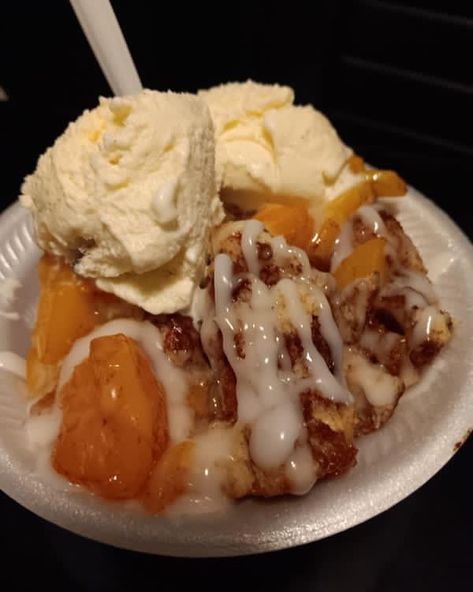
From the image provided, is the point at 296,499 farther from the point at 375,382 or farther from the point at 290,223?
the point at 290,223

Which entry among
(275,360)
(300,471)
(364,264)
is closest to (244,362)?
(275,360)

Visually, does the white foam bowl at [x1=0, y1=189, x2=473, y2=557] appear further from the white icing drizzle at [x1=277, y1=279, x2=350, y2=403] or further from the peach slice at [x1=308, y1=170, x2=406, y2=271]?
the peach slice at [x1=308, y1=170, x2=406, y2=271]

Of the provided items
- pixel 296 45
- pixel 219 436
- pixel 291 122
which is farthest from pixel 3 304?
pixel 296 45

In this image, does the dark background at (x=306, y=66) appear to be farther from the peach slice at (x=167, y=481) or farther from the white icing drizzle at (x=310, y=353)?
the peach slice at (x=167, y=481)

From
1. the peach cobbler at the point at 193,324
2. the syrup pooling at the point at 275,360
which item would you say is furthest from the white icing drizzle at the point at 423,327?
the syrup pooling at the point at 275,360

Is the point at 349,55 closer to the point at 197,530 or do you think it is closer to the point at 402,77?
the point at 402,77
